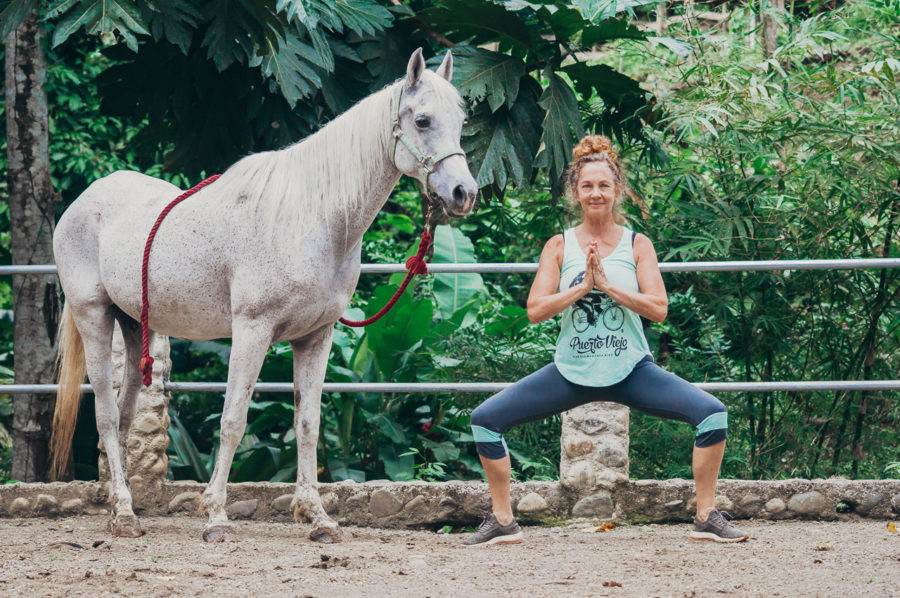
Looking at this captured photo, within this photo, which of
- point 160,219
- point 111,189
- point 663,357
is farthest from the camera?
point 663,357

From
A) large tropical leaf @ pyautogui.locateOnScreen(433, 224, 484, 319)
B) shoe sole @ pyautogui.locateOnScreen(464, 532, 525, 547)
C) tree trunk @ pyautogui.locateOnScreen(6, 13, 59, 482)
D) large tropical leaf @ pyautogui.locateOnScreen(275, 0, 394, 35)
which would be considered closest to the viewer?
shoe sole @ pyautogui.locateOnScreen(464, 532, 525, 547)

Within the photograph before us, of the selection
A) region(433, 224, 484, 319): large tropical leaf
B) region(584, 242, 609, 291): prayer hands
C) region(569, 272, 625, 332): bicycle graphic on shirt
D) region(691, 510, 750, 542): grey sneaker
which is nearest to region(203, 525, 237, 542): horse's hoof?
region(569, 272, 625, 332): bicycle graphic on shirt

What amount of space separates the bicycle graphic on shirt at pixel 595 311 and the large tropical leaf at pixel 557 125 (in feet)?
4.61

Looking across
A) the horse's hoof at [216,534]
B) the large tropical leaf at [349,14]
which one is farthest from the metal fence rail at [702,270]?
the large tropical leaf at [349,14]

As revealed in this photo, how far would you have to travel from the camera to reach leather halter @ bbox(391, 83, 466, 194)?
3.53 meters

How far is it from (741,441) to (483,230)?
339 centimetres

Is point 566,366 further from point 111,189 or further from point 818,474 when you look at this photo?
point 818,474

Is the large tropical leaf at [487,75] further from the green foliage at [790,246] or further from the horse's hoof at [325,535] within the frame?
the horse's hoof at [325,535]

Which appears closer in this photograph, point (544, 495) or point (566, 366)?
point (566, 366)

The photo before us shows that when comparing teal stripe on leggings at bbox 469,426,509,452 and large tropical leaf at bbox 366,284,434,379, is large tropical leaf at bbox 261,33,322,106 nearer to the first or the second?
large tropical leaf at bbox 366,284,434,379

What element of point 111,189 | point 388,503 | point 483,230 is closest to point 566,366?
point 388,503

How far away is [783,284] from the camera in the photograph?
516 centimetres

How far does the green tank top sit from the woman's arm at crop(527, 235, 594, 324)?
1.5 inches

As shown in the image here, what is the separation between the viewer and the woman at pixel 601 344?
3510 mm
